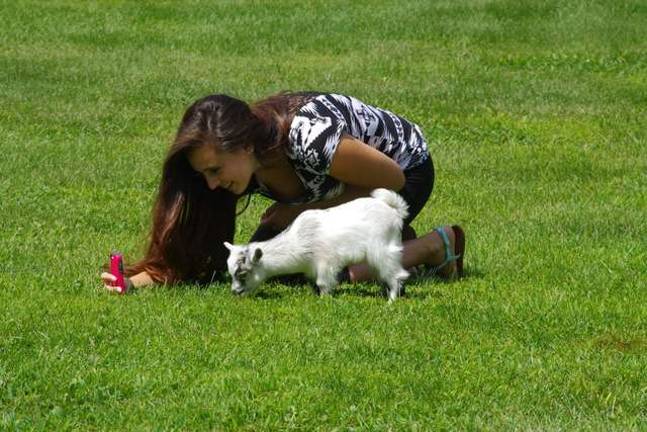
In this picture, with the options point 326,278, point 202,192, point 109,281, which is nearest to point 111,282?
point 109,281

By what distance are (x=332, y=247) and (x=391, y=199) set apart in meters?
0.40

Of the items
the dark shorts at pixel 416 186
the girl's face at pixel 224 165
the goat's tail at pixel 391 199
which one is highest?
the girl's face at pixel 224 165

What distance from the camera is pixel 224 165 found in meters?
6.59

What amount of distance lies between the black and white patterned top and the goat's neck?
0.38 metres

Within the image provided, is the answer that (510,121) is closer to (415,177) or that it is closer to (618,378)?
(415,177)

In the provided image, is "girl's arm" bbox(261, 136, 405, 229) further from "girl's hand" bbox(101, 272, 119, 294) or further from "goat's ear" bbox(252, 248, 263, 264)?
"girl's hand" bbox(101, 272, 119, 294)

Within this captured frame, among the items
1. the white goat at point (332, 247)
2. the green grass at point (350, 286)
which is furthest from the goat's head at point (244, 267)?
the green grass at point (350, 286)

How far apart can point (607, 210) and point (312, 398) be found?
448 cm

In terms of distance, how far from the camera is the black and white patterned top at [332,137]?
6.64 meters

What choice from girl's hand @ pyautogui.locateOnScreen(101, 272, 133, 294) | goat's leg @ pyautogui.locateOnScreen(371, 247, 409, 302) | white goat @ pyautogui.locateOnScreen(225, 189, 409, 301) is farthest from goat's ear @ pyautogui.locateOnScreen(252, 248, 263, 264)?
girl's hand @ pyautogui.locateOnScreen(101, 272, 133, 294)

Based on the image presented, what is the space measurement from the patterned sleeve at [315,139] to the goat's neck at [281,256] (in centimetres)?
40

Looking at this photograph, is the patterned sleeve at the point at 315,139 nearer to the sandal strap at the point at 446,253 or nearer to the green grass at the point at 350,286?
the green grass at the point at 350,286

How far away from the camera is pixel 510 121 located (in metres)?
12.5

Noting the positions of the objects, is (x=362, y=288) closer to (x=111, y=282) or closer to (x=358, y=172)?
(x=358, y=172)
